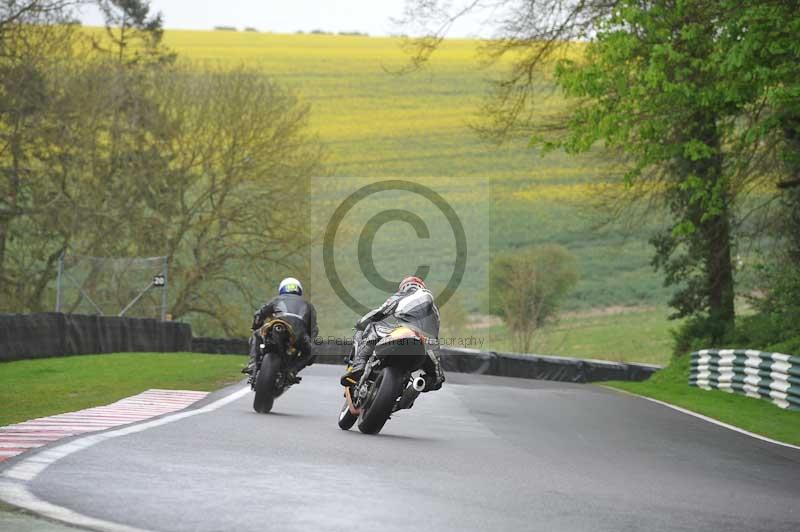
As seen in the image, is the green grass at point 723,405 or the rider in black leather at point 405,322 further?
the green grass at point 723,405

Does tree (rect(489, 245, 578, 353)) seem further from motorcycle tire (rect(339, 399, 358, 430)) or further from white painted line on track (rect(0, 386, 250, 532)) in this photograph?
white painted line on track (rect(0, 386, 250, 532))

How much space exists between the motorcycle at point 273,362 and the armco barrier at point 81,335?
12.2 m

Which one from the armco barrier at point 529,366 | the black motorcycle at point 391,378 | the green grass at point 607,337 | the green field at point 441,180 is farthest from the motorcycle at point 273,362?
the green grass at point 607,337

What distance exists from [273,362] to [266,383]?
25 cm

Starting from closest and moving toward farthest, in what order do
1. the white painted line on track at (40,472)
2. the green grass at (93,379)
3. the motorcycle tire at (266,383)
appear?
1. the white painted line on track at (40,472)
2. the motorcycle tire at (266,383)
3. the green grass at (93,379)

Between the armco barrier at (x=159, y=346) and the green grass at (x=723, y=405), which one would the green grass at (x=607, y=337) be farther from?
the green grass at (x=723, y=405)

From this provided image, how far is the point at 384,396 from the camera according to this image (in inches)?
492

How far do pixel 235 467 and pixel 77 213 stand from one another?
39.2 m

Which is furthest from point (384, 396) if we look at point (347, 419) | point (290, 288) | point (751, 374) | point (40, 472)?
point (751, 374)

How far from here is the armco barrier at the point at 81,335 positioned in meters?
26.6

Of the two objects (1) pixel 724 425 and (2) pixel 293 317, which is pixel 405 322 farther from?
(1) pixel 724 425

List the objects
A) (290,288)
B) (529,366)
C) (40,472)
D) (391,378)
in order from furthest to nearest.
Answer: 1. (529,366)
2. (290,288)
3. (391,378)
4. (40,472)

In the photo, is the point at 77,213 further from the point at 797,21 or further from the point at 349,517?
the point at 349,517

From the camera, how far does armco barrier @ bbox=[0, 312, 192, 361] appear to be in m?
26.6
